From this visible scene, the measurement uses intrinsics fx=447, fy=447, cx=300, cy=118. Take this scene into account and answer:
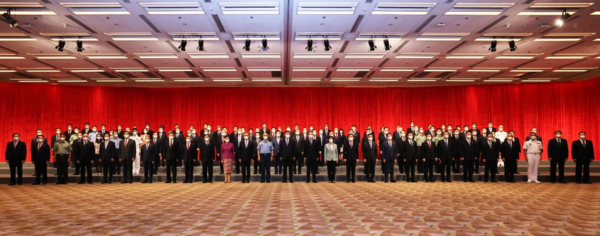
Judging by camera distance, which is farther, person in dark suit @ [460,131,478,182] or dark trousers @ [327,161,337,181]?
dark trousers @ [327,161,337,181]

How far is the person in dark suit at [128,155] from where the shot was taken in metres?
13.4

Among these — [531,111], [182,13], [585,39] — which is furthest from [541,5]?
[531,111]

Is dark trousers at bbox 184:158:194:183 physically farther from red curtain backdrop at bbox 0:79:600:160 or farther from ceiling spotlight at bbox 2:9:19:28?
red curtain backdrop at bbox 0:79:600:160

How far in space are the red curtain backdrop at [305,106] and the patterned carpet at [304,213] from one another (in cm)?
1084

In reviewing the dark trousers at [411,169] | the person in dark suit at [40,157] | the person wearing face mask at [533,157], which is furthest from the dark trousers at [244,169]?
the person wearing face mask at [533,157]

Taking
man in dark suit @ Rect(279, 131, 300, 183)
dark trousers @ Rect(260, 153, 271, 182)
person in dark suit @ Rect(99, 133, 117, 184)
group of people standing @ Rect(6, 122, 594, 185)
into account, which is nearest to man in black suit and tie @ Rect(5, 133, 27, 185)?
group of people standing @ Rect(6, 122, 594, 185)

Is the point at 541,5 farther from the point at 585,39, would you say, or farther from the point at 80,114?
the point at 80,114

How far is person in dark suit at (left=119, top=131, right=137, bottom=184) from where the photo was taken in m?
13.4

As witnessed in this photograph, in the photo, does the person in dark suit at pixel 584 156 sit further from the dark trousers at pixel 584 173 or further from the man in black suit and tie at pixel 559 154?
the man in black suit and tie at pixel 559 154

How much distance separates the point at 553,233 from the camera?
523 cm

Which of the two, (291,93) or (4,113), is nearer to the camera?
(4,113)

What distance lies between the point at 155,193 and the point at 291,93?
12.0 metres

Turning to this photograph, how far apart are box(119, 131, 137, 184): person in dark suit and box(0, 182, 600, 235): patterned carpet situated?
10.7 ft

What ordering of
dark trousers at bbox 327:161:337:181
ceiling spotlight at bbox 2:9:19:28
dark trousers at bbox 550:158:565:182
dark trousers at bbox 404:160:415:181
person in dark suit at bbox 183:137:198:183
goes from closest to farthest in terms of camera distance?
ceiling spotlight at bbox 2:9:19:28 < dark trousers at bbox 550:158:565:182 < dark trousers at bbox 404:160:415:181 < person in dark suit at bbox 183:137:198:183 < dark trousers at bbox 327:161:337:181
